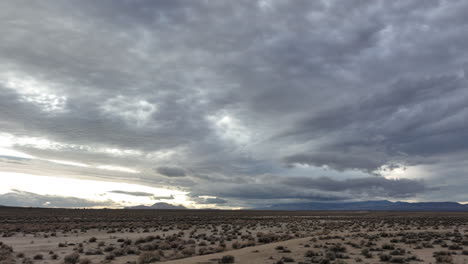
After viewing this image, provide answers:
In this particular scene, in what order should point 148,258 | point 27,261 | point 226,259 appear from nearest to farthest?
point 226,259
point 27,261
point 148,258

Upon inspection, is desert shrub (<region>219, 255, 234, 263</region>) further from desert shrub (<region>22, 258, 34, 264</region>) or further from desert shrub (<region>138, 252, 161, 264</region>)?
desert shrub (<region>22, 258, 34, 264</region>)

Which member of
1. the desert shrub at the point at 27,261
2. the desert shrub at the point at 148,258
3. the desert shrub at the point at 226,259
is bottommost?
the desert shrub at the point at 27,261

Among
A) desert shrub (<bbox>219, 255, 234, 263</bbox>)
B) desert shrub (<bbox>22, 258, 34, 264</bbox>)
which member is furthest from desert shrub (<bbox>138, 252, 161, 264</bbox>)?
desert shrub (<bbox>22, 258, 34, 264</bbox>)

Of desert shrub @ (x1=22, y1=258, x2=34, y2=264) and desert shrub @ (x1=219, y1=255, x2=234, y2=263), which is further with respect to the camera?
desert shrub @ (x1=22, y1=258, x2=34, y2=264)

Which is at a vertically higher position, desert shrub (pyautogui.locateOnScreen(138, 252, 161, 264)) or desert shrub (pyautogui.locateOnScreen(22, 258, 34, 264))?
desert shrub (pyautogui.locateOnScreen(138, 252, 161, 264))

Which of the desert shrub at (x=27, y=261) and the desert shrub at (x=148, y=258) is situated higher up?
the desert shrub at (x=148, y=258)

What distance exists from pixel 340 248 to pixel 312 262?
6.56m

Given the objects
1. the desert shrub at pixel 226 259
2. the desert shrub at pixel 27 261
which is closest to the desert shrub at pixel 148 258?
the desert shrub at pixel 226 259

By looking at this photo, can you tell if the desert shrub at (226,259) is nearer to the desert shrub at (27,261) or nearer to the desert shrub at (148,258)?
the desert shrub at (148,258)

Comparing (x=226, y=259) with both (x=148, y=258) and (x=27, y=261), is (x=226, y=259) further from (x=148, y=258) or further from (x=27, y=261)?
(x=27, y=261)

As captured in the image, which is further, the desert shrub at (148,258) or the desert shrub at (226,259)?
the desert shrub at (148,258)

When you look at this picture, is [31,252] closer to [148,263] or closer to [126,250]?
[126,250]

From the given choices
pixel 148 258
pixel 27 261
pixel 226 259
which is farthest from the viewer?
pixel 148 258

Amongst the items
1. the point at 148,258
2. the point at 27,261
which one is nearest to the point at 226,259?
the point at 148,258
